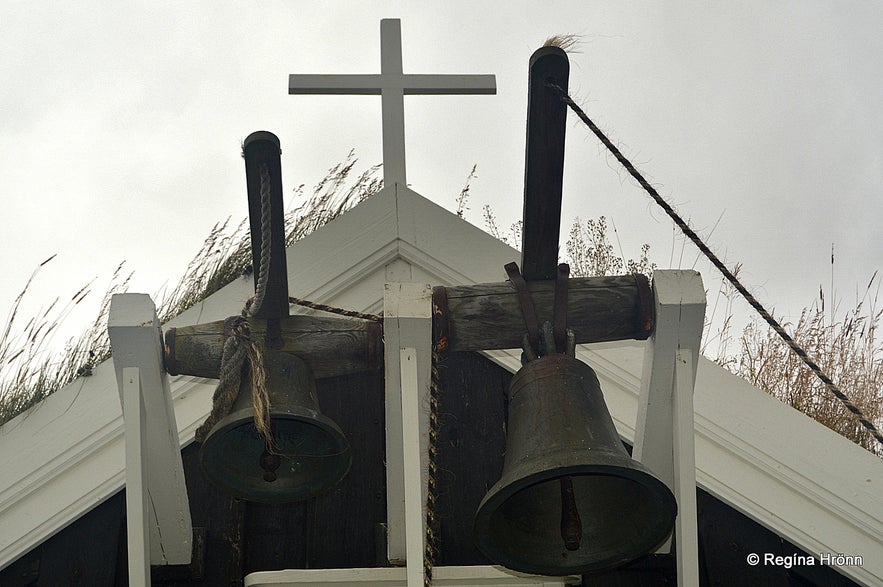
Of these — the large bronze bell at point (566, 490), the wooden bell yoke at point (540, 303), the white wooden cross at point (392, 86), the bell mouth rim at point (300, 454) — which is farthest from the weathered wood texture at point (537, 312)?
the white wooden cross at point (392, 86)

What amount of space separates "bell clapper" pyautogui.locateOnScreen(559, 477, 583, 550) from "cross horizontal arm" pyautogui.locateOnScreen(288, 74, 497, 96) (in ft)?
7.15

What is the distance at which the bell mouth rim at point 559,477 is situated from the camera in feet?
7.86

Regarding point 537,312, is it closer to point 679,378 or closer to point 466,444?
point 679,378

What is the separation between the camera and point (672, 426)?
2887 mm

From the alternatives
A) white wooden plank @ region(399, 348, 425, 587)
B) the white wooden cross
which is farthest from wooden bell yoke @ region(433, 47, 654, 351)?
the white wooden cross

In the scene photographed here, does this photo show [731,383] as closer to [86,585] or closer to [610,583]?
[610,583]

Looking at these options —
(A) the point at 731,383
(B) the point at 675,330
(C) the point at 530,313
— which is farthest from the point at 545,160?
(A) the point at 731,383

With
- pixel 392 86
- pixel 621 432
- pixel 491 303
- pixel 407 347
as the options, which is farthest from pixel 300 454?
pixel 392 86

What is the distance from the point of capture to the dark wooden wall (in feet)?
10.3

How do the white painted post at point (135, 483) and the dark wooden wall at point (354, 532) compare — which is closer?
the white painted post at point (135, 483)

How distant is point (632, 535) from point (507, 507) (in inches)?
12.5

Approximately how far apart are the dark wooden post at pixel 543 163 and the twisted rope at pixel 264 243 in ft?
2.05

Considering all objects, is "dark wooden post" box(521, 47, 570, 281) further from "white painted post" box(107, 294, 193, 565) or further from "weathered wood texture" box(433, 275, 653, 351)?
"white painted post" box(107, 294, 193, 565)

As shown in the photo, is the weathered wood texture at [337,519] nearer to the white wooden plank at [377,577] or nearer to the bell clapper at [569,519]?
the white wooden plank at [377,577]
